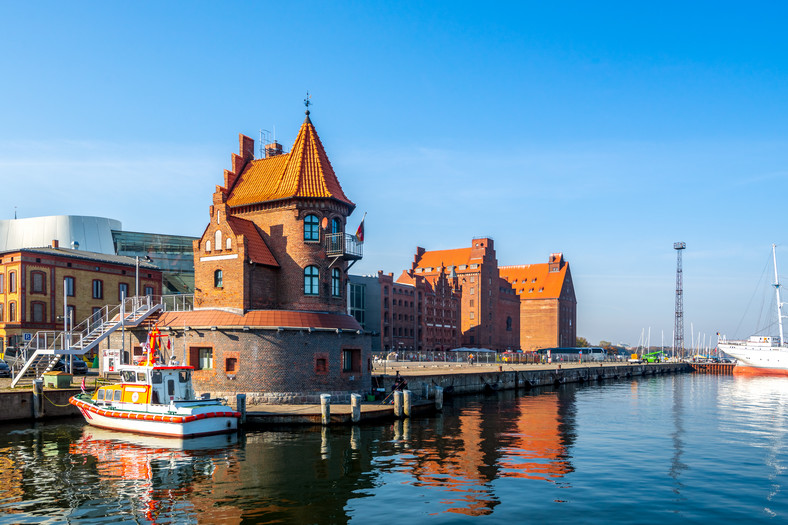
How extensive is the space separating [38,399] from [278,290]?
625 inches

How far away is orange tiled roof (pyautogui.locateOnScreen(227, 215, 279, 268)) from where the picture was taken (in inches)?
1681

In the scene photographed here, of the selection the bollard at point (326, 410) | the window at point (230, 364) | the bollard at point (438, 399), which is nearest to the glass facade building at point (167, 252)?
the window at point (230, 364)

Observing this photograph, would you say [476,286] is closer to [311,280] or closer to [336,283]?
[336,283]

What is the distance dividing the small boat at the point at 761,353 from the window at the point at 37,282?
391 ft

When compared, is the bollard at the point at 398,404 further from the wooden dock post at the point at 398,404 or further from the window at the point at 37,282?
the window at the point at 37,282

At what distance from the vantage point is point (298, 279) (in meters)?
43.8

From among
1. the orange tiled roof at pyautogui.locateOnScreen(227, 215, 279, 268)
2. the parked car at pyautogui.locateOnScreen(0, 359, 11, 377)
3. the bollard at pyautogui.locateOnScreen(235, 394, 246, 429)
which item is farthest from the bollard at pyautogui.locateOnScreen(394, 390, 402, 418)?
A: the parked car at pyautogui.locateOnScreen(0, 359, 11, 377)

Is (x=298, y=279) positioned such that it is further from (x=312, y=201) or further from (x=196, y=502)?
(x=196, y=502)

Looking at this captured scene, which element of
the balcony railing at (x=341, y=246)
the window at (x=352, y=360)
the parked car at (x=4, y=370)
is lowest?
the parked car at (x=4, y=370)

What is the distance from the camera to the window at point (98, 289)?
6606cm

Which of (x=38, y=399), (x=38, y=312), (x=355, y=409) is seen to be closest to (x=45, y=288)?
(x=38, y=312)

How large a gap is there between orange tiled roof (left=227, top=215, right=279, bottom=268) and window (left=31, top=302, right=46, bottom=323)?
29.8m

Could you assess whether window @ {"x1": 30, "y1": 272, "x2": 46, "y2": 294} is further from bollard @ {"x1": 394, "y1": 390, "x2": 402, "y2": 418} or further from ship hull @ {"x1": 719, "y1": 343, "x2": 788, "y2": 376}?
ship hull @ {"x1": 719, "y1": 343, "x2": 788, "y2": 376}

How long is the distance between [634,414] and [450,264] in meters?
103
